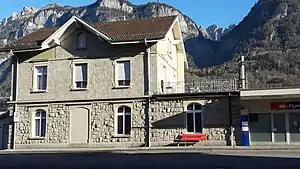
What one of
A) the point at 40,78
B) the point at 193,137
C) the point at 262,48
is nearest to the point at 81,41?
the point at 40,78

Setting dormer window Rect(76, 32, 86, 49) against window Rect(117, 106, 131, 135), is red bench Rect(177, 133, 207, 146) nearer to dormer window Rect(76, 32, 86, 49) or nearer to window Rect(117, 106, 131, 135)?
window Rect(117, 106, 131, 135)

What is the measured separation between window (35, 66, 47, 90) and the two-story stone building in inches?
2.8

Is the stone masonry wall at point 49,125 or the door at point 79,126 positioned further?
the stone masonry wall at point 49,125

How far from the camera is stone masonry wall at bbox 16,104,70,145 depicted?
30.5 meters

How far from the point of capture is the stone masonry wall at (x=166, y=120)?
94.0 feet

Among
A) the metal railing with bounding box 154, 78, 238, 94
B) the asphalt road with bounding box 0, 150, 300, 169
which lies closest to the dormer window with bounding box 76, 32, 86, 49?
the metal railing with bounding box 154, 78, 238, 94

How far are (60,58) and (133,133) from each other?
7478mm

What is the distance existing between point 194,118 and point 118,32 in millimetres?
8258

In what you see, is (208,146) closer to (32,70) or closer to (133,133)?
(133,133)

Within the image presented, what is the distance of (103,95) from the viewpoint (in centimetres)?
3022

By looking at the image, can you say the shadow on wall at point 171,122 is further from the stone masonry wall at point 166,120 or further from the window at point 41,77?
the window at point 41,77

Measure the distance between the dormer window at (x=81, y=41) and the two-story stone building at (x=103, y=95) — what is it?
2.9 inches

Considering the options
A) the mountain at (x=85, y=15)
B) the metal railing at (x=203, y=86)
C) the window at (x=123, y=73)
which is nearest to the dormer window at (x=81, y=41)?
the window at (x=123, y=73)

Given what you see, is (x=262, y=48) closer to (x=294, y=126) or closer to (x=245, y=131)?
(x=294, y=126)
